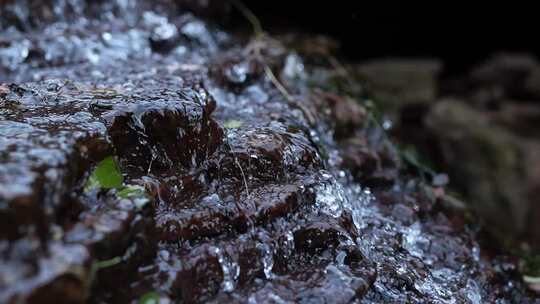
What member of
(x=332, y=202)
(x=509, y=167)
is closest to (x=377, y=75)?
(x=509, y=167)

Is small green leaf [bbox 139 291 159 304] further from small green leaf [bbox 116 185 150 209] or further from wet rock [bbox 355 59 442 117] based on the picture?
wet rock [bbox 355 59 442 117]

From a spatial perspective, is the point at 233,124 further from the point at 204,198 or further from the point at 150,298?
the point at 150,298

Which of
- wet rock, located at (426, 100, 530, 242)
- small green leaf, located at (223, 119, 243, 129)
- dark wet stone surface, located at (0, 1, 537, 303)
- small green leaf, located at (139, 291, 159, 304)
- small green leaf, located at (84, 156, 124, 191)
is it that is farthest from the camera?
wet rock, located at (426, 100, 530, 242)

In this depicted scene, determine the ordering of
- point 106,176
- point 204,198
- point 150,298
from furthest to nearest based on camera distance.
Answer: point 204,198 < point 106,176 < point 150,298

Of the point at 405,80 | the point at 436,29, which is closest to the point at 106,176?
the point at 405,80

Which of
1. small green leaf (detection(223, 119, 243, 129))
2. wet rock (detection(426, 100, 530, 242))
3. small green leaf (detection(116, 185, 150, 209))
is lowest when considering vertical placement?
wet rock (detection(426, 100, 530, 242))

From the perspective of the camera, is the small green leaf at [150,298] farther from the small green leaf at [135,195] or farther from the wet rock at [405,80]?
the wet rock at [405,80]

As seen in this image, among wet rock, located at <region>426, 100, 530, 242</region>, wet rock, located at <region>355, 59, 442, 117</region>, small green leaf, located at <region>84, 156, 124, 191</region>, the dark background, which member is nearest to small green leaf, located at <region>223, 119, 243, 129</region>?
small green leaf, located at <region>84, 156, 124, 191</region>
